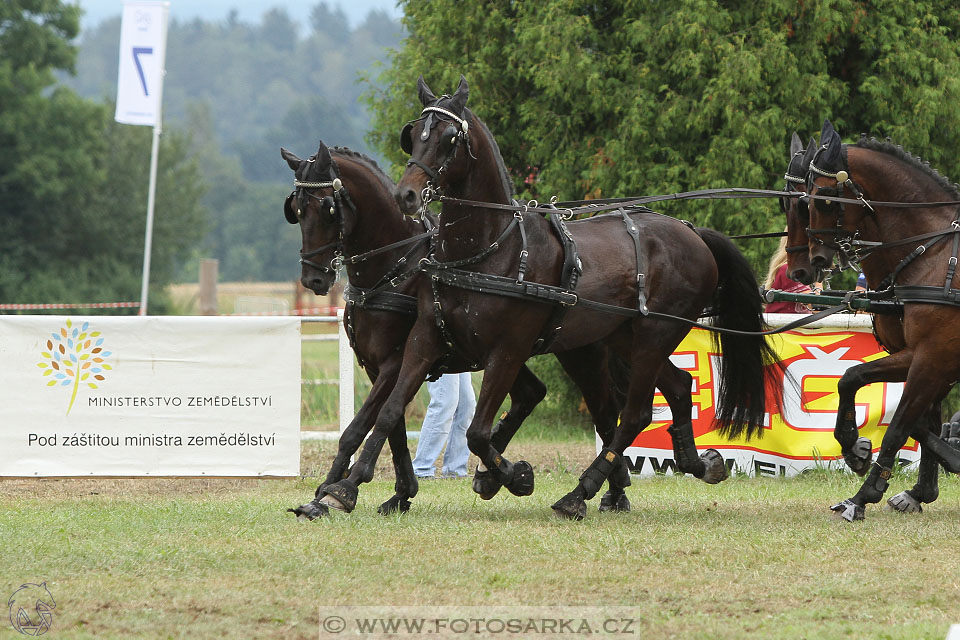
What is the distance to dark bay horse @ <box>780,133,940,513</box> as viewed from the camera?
6.97 m

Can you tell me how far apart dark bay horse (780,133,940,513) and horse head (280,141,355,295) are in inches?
103

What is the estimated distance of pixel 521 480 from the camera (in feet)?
22.3

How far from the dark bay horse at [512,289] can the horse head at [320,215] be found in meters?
0.64

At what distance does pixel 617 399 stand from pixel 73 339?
4057 mm

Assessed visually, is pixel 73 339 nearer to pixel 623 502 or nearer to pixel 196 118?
pixel 623 502

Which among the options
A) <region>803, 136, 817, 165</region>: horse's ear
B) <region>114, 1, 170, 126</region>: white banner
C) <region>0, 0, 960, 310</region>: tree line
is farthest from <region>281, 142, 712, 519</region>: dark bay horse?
<region>114, 1, 170, 126</region>: white banner

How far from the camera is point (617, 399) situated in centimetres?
793

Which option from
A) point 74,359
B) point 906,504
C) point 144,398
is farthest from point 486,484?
point 74,359

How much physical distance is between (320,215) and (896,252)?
3.31m

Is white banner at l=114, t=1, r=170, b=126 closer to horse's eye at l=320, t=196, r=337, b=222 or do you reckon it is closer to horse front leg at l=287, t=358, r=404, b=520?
horse's eye at l=320, t=196, r=337, b=222

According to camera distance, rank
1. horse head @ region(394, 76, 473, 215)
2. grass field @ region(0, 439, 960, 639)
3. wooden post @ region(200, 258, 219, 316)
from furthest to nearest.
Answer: wooden post @ region(200, 258, 219, 316) → horse head @ region(394, 76, 473, 215) → grass field @ region(0, 439, 960, 639)

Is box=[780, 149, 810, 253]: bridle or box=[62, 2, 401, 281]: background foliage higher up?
box=[62, 2, 401, 281]: background foliage

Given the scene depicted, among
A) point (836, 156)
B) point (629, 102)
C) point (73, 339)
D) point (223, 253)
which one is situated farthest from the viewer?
point (223, 253)

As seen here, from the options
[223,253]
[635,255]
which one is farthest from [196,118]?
[635,255]
